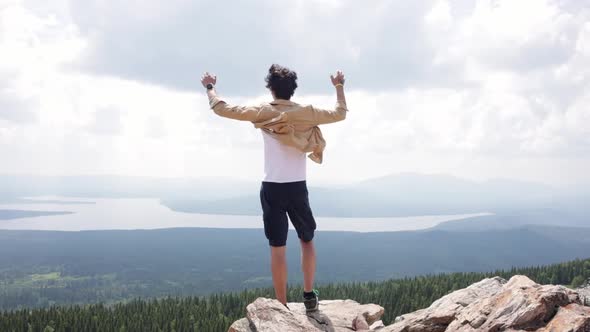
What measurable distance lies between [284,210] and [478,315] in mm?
3727

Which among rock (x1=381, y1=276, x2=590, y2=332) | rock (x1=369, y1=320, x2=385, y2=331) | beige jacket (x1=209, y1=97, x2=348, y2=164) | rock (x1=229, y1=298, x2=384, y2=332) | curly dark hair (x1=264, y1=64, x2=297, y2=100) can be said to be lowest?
rock (x1=369, y1=320, x2=385, y2=331)

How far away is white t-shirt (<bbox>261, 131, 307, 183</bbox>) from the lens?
8438mm

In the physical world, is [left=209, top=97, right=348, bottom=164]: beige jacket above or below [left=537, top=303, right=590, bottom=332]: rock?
above

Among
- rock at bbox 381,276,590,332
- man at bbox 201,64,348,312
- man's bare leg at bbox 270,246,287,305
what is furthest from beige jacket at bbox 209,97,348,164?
rock at bbox 381,276,590,332

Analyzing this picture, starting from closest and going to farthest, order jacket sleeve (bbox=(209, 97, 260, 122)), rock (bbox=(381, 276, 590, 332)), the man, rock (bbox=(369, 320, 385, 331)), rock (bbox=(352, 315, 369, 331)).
A: rock (bbox=(381, 276, 590, 332))
jacket sleeve (bbox=(209, 97, 260, 122))
the man
rock (bbox=(352, 315, 369, 331))
rock (bbox=(369, 320, 385, 331))

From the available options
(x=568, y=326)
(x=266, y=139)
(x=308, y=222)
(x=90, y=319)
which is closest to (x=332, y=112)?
(x=266, y=139)

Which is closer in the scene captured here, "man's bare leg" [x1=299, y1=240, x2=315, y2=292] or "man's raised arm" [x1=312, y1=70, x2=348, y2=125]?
"man's raised arm" [x1=312, y1=70, x2=348, y2=125]

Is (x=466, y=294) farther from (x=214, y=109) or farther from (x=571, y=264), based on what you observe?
(x=571, y=264)

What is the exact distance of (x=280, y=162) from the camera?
8438mm

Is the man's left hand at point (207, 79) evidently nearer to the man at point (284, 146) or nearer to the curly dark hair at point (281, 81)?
the man at point (284, 146)

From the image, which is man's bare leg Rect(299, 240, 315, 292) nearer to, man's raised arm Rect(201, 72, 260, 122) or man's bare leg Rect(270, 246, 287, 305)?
man's bare leg Rect(270, 246, 287, 305)

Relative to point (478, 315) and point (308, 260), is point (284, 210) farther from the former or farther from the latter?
point (478, 315)

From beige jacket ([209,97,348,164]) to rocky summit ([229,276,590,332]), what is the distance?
10.4 feet

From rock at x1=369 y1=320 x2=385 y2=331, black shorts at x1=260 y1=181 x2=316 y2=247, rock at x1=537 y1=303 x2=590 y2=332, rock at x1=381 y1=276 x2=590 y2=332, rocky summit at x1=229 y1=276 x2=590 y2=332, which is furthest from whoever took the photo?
rock at x1=369 y1=320 x2=385 y2=331
